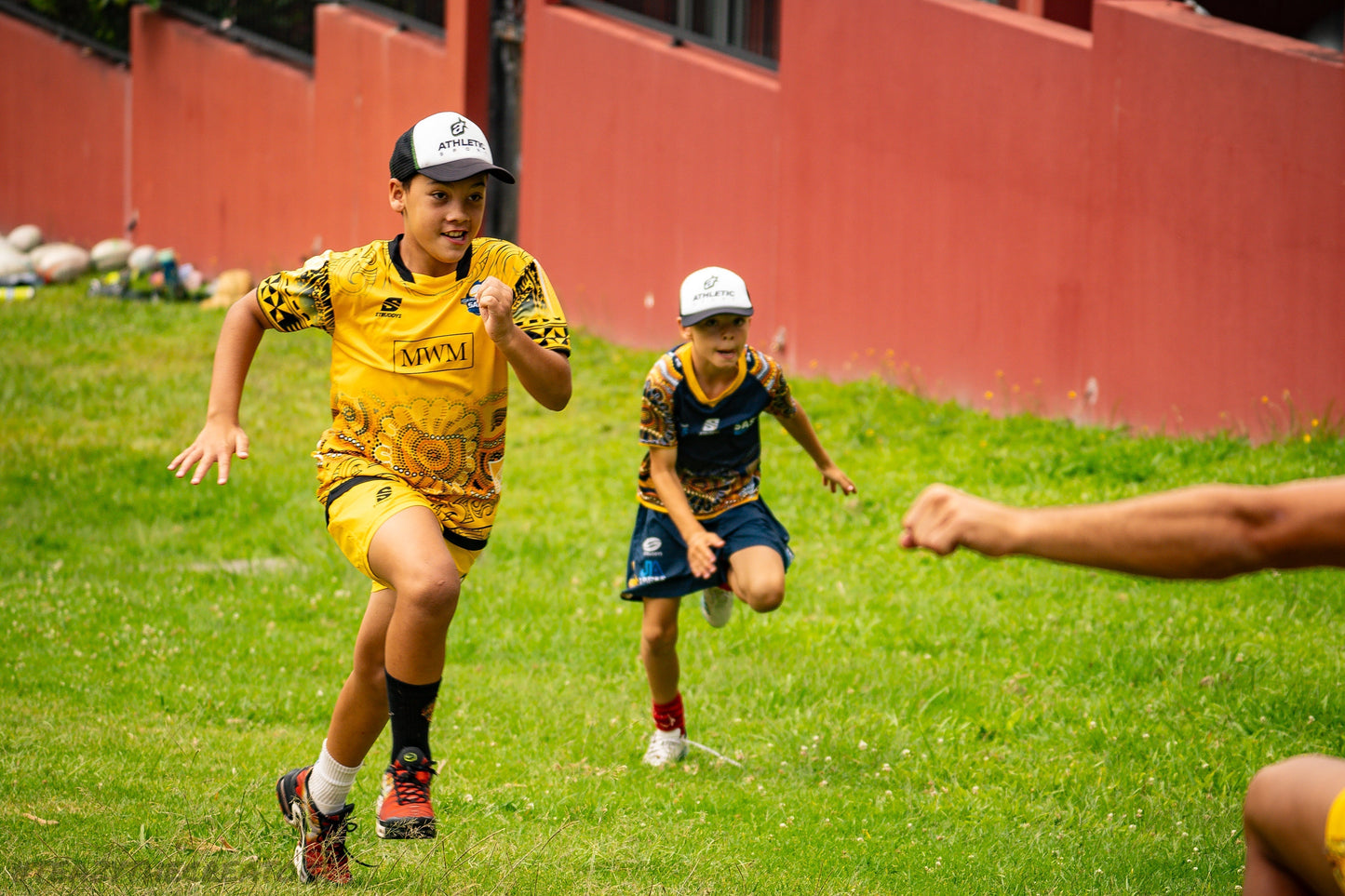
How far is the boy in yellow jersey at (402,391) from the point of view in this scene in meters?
4.45

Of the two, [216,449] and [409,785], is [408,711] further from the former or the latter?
[216,449]

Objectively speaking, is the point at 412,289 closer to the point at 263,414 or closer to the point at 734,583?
the point at 734,583

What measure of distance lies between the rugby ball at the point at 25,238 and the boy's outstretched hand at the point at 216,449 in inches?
682

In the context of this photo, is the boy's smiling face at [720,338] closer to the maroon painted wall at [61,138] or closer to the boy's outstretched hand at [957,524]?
the boy's outstretched hand at [957,524]

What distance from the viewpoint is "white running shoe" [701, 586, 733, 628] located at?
6.12m

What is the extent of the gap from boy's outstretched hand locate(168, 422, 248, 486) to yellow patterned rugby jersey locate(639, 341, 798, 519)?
192 cm

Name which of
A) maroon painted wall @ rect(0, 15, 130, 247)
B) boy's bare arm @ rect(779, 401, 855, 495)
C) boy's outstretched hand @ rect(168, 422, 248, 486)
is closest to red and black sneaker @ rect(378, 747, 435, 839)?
boy's outstretched hand @ rect(168, 422, 248, 486)

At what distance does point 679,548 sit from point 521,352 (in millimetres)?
1888

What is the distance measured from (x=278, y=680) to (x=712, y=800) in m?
2.48

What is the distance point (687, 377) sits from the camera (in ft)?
19.6

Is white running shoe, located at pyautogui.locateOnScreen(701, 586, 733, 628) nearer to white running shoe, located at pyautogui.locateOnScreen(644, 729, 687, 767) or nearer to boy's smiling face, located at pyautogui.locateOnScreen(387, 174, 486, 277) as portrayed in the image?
white running shoe, located at pyautogui.locateOnScreen(644, 729, 687, 767)

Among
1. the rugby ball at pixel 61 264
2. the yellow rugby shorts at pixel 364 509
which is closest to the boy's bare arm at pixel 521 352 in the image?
the yellow rugby shorts at pixel 364 509

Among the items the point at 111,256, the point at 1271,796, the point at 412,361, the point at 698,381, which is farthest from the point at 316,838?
the point at 111,256

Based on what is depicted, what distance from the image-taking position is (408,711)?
435cm
